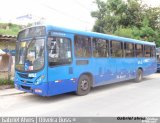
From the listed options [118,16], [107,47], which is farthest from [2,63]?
[118,16]

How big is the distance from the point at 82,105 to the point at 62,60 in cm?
182

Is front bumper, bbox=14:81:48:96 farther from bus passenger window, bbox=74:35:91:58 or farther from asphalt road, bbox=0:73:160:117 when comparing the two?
bus passenger window, bbox=74:35:91:58

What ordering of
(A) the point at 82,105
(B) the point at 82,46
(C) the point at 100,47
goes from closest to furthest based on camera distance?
1. (A) the point at 82,105
2. (B) the point at 82,46
3. (C) the point at 100,47

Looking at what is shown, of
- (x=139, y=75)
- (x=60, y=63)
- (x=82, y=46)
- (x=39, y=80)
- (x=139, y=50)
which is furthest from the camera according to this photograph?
(x=139, y=75)

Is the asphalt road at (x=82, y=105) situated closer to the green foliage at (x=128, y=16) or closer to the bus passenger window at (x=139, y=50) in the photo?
the bus passenger window at (x=139, y=50)

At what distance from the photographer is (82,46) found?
9117 millimetres

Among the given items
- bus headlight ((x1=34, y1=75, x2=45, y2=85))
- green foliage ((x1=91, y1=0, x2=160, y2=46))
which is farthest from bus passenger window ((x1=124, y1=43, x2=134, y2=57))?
green foliage ((x1=91, y1=0, x2=160, y2=46))

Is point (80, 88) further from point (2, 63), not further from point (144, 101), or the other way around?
point (2, 63)

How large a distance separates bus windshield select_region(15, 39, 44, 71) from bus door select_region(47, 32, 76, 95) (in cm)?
33

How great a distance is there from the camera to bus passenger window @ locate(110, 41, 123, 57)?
1091 centimetres

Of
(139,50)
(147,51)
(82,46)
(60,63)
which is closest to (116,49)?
(82,46)

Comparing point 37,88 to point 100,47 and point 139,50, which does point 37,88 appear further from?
point 139,50

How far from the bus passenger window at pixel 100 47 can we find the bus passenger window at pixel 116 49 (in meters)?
0.54

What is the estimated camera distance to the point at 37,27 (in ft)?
26.7
